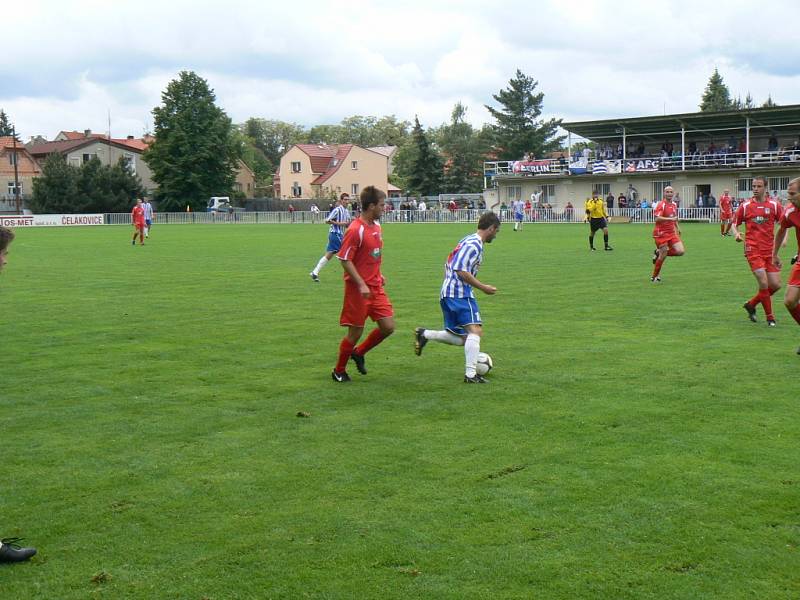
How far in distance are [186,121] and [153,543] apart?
85729mm

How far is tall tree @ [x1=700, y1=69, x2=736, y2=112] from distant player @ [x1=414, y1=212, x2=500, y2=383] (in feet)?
328

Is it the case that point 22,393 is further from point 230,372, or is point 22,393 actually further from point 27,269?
point 27,269

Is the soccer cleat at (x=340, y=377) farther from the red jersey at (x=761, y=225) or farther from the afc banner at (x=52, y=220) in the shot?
the afc banner at (x=52, y=220)

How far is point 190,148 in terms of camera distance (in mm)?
86062

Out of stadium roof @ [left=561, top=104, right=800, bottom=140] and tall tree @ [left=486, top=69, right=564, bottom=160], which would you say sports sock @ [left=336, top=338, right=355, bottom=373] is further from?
tall tree @ [left=486, top=69, right=564, bottom=160]

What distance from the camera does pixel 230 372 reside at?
32.6ft

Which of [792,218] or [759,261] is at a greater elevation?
[792,218]

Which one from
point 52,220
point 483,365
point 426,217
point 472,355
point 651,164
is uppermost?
point 651,164

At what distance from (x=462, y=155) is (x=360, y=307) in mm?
90919

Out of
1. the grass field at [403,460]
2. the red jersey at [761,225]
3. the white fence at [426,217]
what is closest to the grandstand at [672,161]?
the white fence at [426,217]

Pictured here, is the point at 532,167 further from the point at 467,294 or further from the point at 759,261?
the point at 467,294

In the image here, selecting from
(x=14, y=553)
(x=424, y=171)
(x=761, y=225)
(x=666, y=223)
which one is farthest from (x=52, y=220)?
(x=14, y=553)

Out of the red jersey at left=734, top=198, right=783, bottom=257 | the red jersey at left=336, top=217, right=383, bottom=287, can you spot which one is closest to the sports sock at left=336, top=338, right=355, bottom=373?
the red jersey at left=336, top=217, right=383, bottom=287

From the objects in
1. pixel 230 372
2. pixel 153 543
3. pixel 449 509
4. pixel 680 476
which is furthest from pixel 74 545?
pixel 230 372
